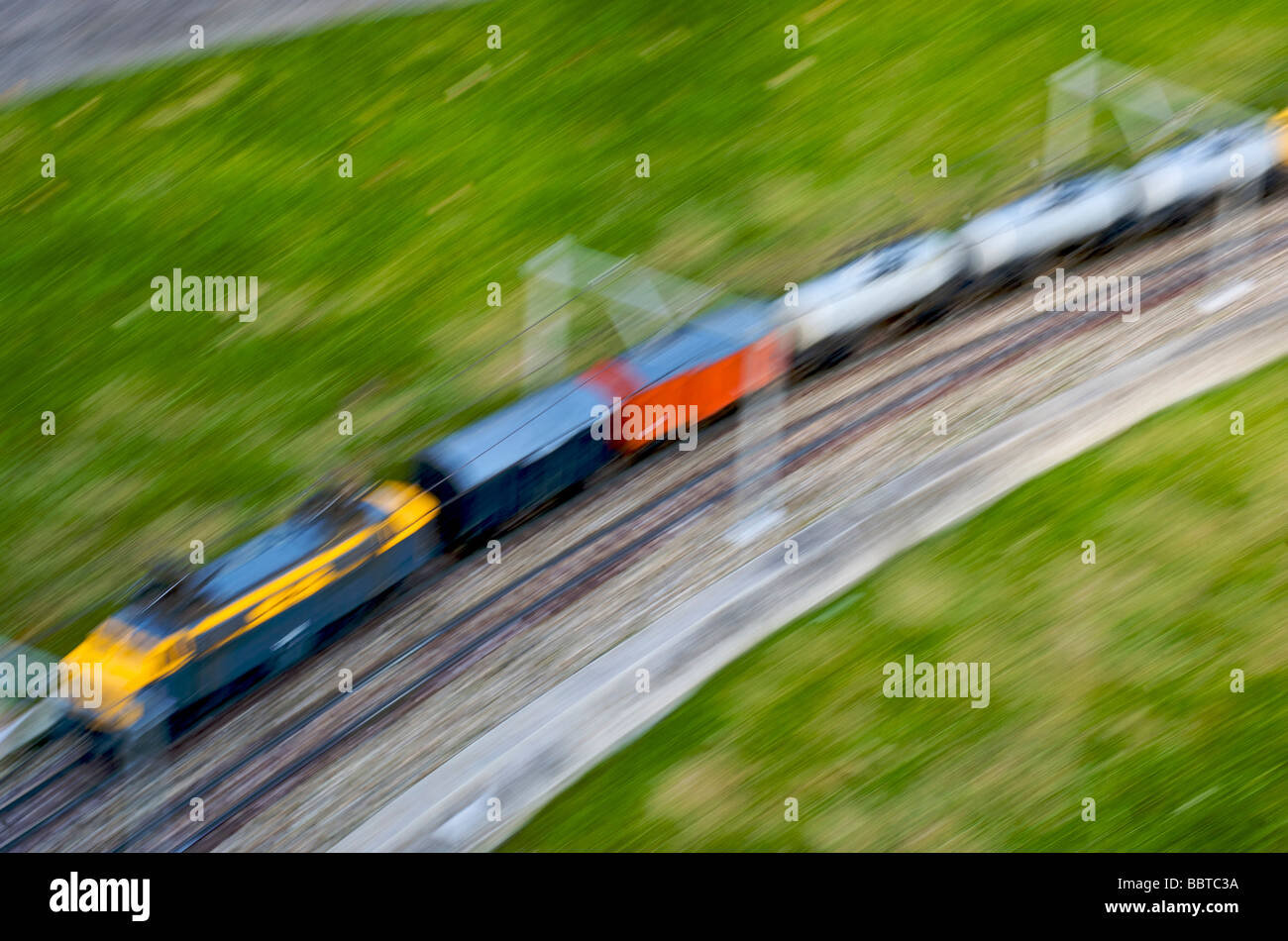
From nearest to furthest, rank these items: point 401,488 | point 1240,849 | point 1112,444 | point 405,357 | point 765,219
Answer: point 1240,849 < point 401,488 < point 1112,444 < point 405,357 < point 765,219

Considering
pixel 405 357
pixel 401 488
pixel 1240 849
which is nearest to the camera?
pixel 1240 849

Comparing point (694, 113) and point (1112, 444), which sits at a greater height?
point (694, 113)

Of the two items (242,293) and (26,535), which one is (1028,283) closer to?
(242,293)

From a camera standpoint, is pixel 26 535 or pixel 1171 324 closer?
pixel 26 535

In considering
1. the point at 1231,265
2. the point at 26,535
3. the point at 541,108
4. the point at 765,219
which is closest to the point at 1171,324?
the point at 1231,265

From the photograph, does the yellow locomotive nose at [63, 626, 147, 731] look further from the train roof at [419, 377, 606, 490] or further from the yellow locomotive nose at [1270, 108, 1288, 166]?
the yellow locomotive nose at [1270, 108, 1288, 166]

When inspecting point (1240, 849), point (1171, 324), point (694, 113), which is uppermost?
point (694, 113)

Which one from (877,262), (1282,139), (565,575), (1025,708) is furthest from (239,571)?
(1282,139)
